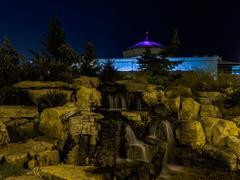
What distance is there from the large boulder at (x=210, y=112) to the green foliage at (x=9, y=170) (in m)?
6.17

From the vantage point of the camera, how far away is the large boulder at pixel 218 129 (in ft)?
27.7

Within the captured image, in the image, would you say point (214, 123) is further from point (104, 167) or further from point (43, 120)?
point (43, 120)

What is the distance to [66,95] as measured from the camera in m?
9.20

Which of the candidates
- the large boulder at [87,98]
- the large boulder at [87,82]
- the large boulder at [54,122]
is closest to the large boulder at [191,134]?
the large boulder at [87,98]

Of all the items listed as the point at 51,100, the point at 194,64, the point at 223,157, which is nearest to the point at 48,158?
the point at 51,100

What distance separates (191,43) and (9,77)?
2712 centimetres

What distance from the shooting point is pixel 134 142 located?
820 centimetres

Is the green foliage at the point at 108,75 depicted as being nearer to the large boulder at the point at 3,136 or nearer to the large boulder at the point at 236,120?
the large boulder at the point at 236,120

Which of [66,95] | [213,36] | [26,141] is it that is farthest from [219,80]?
[213,36]

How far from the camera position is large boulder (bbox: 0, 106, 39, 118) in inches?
308

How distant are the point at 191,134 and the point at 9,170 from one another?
5320 mm

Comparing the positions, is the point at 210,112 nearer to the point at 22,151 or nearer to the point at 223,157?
the point at 223,157

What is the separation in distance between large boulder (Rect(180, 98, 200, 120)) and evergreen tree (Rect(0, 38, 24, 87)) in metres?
6.13

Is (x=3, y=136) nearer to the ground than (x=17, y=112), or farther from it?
nearer to the ground
